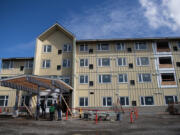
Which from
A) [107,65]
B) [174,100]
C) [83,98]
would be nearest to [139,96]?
[174,100]

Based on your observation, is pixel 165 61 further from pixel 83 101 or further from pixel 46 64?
pixel 46 64

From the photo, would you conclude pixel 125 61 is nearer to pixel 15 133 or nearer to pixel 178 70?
pixel 178 70

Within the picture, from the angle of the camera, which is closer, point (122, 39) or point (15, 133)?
point (15, 133)

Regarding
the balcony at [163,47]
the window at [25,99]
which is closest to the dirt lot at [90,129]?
the window at [25,99]

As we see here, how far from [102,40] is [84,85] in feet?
26.3

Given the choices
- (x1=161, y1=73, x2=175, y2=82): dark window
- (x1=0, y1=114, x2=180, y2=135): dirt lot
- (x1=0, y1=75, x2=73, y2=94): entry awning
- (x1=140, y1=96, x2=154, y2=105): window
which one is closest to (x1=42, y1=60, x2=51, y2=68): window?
(x1=0, y1=75, x2=73, y2=94): entry awning

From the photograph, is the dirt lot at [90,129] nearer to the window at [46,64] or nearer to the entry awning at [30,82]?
the entry awning at [30,82]

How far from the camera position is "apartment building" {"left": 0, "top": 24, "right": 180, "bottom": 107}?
23.4 meters

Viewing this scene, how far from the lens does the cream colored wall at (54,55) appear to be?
2531cm

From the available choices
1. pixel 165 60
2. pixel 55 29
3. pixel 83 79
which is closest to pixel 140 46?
pixel 165 60

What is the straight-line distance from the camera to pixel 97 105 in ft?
75.8

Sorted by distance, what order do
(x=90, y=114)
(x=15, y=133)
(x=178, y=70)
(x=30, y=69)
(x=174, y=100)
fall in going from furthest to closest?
(x=30, y=69)
(x=178, y=70)
(x=174, y=100)
(x=90, y=114)
(x=15, y=133)

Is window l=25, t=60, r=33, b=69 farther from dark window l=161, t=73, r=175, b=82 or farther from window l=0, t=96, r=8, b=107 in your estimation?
dark window l=161, t=73, r=175, b=82

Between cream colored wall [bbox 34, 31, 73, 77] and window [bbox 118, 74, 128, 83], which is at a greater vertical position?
cream colored wall [bbox 34, 31, 73, 77]
